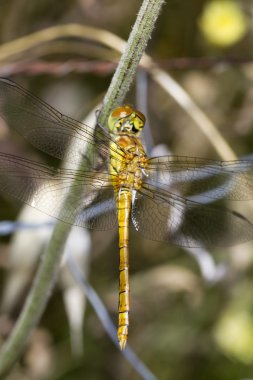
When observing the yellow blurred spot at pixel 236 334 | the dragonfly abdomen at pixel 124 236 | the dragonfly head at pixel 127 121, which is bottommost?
the yellow blurred spot at pixel 236 334

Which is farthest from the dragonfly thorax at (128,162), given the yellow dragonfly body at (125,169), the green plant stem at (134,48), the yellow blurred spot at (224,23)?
the yellow blurred spot at (224,23)

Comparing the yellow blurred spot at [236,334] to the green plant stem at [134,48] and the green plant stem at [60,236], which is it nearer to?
the green plant stem at [60,236]

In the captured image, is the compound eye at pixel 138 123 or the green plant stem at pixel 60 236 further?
the compound eye at pixel 138 123

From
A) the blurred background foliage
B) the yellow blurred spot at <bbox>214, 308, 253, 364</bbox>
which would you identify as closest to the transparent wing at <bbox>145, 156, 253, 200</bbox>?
the blurred background foliage

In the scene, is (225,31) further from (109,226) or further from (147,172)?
(109,226)

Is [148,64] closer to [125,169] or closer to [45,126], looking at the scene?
[125,169]

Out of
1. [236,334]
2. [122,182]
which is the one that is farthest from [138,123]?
[236,334]

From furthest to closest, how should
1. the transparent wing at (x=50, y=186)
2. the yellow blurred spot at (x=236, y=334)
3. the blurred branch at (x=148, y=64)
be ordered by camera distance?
the yellow blurred spot at (x=236, y=334) < the blurred branch at (x=148, y=64) < the transparent wing at (x=50, y=186)
